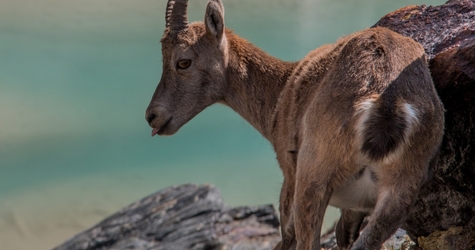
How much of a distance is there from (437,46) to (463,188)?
1374mm

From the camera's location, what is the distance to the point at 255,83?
772 centimetres

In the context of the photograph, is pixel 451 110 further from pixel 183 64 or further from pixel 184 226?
pixel 184 226

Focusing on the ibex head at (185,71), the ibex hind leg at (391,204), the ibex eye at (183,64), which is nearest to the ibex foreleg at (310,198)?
the ibex hind leg at (391,204)

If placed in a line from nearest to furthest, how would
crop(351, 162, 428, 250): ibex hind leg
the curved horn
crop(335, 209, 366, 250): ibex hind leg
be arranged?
crop(351, 162, 428, 250): ibex hind leg, crop(335, 209, 366, 250): ibex hind leg, the curved horn

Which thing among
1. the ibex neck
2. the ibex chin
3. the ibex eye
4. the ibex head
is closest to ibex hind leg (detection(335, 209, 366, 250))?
the ibex chin

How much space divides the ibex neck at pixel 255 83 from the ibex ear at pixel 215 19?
11.0 inches

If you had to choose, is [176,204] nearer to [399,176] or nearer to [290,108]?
[290,108]

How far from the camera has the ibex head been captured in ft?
25.2

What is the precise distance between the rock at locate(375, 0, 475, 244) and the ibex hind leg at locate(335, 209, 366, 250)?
509 millimetres

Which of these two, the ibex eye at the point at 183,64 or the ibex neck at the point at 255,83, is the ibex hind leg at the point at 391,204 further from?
the ibex eye at the point at 183,64

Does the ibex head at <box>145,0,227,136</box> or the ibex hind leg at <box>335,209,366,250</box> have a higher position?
the ibex head at <box>145,0,227,136</box>

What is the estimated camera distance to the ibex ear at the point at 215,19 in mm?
7465

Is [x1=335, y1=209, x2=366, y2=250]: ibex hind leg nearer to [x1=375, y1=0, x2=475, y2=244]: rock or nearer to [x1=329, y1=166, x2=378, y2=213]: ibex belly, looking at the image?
[x1=375, y1=0, x2=475, y2=244]: rock

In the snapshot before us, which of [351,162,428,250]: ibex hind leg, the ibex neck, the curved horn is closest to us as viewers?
[351,162,428,250]: ibex hind leg
